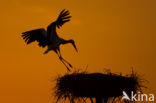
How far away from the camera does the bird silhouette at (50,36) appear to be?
39.5 ft

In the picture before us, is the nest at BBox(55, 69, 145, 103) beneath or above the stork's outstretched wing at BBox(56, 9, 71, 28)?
beneath

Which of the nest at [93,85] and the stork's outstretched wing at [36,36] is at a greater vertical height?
the stork's outstretched wing at [36,36]

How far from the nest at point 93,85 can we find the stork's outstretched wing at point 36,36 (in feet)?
4.73

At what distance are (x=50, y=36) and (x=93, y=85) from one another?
211cm

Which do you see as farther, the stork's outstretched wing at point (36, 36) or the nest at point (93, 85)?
the stork's outstretched wing at point (36, 36)

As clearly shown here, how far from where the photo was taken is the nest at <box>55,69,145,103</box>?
36.8ft

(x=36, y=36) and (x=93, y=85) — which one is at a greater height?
(x=36, y=36)

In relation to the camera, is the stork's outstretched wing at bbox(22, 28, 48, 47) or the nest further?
the stork's outstretched wing at bbox(22, 28, 48, 47)

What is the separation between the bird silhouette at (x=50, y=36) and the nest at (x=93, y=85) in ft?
2.72

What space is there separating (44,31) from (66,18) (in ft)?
2.83

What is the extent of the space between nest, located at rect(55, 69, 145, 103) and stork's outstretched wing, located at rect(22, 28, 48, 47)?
4.73 feet

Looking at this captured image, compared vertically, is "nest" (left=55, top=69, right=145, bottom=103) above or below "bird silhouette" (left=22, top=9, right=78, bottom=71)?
below

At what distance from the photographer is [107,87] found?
1122 cm

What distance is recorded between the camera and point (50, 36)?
1236 cm
